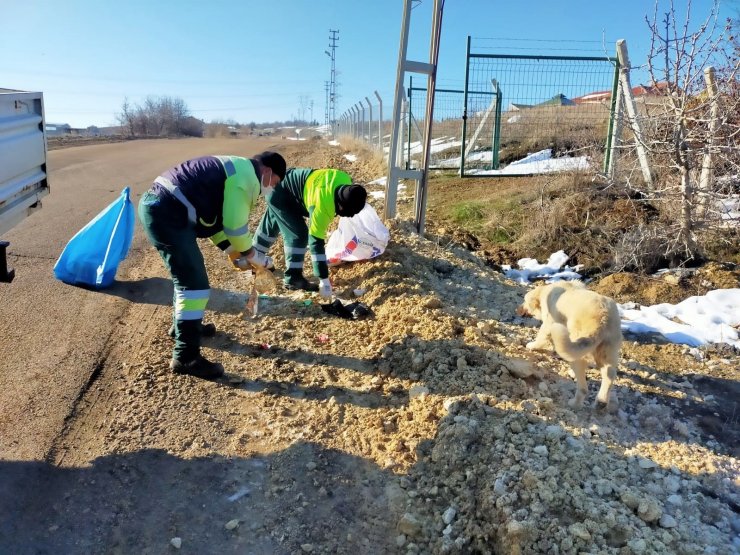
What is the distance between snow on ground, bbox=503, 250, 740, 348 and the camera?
16.3 ft

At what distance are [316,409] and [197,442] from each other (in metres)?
0.83

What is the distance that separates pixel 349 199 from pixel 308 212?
2.53 feet

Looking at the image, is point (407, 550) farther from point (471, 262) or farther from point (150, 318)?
point (471, 262)

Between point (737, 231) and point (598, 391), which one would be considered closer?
point (598, 391)

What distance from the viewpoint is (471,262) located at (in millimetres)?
6953

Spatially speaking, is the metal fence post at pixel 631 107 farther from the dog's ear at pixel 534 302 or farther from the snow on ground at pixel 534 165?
the dog's ear at pixel 534 302

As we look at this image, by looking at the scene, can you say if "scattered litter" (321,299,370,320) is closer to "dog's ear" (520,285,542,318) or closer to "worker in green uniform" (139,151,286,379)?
"worker in green uniform" (139,151,286,379)

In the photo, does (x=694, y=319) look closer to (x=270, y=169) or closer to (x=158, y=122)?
(x=270, y=169)

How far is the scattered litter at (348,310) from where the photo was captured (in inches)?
210

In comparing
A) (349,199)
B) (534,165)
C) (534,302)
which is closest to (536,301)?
(534,302)

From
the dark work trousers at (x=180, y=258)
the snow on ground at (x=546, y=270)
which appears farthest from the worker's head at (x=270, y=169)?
the snow on ground at (x=546, y=270)

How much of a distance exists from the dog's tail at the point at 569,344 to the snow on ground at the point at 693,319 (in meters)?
2.00

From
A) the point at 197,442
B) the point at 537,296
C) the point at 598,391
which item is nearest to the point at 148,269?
the point at 197,442

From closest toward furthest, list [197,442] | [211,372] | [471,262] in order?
[197,442], [211,372], [471,262]
